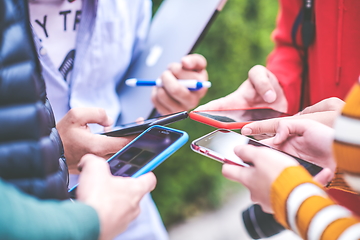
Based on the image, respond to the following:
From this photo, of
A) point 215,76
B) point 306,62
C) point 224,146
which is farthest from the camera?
point 215,76

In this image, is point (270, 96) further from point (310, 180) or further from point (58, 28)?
point (58, 28)

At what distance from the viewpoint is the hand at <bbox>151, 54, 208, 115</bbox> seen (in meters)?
0.78

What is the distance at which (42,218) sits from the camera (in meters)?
0.32

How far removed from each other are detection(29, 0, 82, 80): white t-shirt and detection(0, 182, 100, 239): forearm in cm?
44

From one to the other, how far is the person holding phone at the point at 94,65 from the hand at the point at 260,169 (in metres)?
0.23

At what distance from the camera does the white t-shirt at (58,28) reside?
2.23 ft

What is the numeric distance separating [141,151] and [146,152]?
15 mm

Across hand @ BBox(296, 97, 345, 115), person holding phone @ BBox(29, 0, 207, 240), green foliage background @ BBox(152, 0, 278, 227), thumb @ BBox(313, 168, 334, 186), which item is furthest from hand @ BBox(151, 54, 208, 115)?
green foliage background @ BBox(152, 0, 278, 227)

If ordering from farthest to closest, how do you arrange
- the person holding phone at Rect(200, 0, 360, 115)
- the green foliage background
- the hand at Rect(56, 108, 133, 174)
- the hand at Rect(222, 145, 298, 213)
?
1. the green foliage background
2. the person holding phone at Rect(200, 0, 360, 115)
3. the hand at Rect(56, 108, 133, 174)
4. the hand at Rect(222, 145, 298, 213)

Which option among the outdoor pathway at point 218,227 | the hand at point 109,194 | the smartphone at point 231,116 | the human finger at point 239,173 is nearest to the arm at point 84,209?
the hand at point 109,194

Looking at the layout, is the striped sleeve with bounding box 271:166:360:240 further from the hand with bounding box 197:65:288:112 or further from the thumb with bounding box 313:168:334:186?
the hand with bounding box 197:65:288:112

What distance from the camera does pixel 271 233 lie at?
0.82m

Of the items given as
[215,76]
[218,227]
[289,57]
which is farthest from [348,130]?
[218,227]

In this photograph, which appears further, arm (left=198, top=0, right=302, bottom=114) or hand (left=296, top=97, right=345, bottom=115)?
arm (left=198, top=0, right=302, bottom=114)
